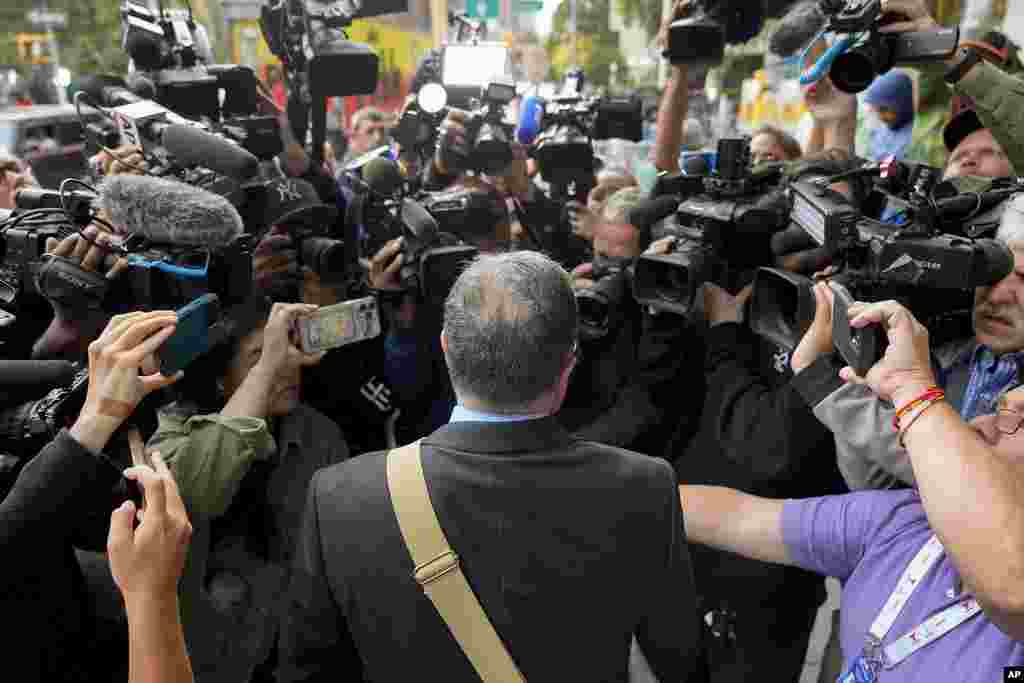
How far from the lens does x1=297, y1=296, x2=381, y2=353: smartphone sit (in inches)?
78.1

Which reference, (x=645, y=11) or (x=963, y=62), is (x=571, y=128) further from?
(x=645, y=11)

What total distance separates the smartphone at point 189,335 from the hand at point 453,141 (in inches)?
61.6

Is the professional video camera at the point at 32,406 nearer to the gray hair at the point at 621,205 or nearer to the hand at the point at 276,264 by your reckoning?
the hand at the point at 276,264

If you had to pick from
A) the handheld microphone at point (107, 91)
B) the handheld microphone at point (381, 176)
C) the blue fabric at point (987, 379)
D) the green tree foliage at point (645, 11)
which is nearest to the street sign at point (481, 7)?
the handheld microphone at point (107, 91)

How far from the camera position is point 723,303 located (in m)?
2.13

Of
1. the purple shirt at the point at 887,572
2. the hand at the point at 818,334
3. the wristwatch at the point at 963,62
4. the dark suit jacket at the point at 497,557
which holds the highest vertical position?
the wristwatch at the point at 963,62

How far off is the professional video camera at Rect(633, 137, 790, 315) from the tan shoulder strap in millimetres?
1017

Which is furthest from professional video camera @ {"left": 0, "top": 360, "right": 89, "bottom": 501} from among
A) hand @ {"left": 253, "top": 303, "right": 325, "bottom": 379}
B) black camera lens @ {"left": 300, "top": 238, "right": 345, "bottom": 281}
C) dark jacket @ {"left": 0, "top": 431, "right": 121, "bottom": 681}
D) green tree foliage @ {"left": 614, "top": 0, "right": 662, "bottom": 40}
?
green tree foliage @ {"left": 614, "top": 0, "right": 662, "bottom": 40}

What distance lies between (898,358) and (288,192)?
187 cm

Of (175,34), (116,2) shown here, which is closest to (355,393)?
(175,34)

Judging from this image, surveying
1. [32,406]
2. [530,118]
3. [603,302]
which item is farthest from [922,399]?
[530,118]

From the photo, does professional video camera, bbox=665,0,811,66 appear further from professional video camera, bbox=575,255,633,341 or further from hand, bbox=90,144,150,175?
hand, bbox=90,144,150,175

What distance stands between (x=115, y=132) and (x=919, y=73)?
498 centimetres

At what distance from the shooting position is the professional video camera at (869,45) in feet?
6.36
